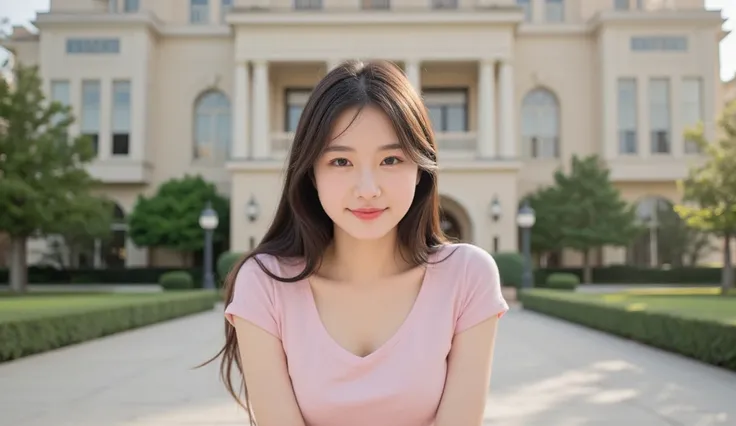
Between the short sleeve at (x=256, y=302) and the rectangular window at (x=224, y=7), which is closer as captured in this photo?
the short sleeve at (x=256, y=302)

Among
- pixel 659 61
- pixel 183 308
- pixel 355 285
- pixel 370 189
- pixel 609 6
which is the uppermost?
pixel 609 6

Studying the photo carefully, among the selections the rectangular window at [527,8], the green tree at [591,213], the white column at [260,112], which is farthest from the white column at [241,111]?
the rectangular window at [527,8]

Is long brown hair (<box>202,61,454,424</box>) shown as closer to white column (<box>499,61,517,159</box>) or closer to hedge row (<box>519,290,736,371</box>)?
hedge row (<box>519,290,736,371</box>)

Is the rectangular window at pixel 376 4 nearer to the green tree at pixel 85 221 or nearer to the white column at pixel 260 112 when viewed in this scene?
the white column at pixel 260 112

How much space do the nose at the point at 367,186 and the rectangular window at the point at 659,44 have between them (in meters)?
31.6

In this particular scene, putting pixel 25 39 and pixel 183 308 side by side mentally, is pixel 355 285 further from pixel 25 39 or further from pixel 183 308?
pixel 25 39

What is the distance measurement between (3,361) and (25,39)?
28622 mm

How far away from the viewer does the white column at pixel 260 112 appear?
27.7 m

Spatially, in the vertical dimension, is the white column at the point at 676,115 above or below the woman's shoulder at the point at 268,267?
above

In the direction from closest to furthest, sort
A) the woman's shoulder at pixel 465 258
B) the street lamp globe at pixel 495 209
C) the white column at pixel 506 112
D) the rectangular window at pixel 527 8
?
the woman's shoulder at pixel 465 258, the street lamp globe at pixel 495 209, the white column at pixel 506 112, the rectangular window at pixel 527 8

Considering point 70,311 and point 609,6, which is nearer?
point 70,311

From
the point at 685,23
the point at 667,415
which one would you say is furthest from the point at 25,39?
the point at 667,415

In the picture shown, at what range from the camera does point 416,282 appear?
2131 millimetres

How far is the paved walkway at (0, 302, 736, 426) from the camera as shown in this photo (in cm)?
534
